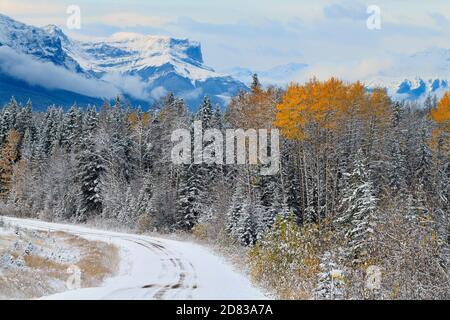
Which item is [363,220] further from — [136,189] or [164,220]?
[136,189]

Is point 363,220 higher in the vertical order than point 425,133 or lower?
lower

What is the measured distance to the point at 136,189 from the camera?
4866 cm

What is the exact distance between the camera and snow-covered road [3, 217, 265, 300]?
44.3 feet

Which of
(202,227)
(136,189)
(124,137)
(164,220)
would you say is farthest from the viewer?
(124,137)

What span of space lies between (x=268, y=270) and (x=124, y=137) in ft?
130

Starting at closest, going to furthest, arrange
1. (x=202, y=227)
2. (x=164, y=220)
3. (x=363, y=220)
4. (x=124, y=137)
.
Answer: (x=363, y=220) < (x=202, y=227) < (x=164, y=220) < (x=124, y=137)

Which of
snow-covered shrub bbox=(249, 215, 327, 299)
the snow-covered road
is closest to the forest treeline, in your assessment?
snow-covered shrub bbox=(249, 215, 327, 299)

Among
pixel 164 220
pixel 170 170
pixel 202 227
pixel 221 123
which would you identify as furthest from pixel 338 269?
pixel 221 123

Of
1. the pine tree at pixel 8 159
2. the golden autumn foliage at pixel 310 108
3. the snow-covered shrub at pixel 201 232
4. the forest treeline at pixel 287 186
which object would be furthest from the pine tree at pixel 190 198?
the pine tree at pixel 8 159
